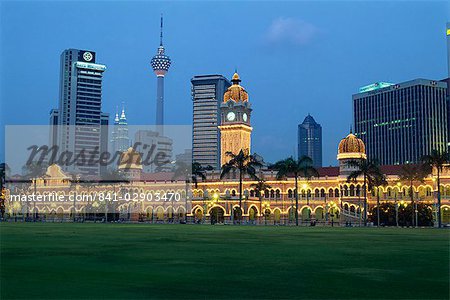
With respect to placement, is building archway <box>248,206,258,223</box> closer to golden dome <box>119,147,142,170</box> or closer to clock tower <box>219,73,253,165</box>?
clock tower <box>219,73,253,165</box>

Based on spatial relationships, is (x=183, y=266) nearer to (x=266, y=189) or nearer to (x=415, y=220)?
(x=415, y=220)

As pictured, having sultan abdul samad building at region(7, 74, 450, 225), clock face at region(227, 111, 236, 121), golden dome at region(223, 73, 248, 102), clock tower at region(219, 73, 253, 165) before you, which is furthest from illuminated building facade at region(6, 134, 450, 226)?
golden dome at region(223, 73, 248, 102)

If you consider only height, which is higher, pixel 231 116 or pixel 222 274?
pixel 231 116

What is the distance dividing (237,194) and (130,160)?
92.7 ft

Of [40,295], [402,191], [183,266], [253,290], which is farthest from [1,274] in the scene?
[402,191]

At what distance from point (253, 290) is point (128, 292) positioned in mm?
2991

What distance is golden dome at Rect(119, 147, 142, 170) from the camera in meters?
126

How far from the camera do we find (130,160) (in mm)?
125438

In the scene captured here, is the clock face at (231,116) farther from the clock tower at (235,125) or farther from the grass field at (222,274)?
the grass field at (222,274)

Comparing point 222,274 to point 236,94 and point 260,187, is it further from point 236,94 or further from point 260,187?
point 236,94

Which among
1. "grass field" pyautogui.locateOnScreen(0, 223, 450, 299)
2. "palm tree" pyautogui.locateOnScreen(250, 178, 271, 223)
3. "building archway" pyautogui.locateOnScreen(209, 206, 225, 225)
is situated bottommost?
"grass field" pyautogui.locateOnScreen(0, 223, 450, 299)

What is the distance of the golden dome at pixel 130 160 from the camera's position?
4951 inches

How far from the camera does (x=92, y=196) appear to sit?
127188 mm

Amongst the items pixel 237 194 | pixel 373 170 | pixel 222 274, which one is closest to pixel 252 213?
pixel 237 194
